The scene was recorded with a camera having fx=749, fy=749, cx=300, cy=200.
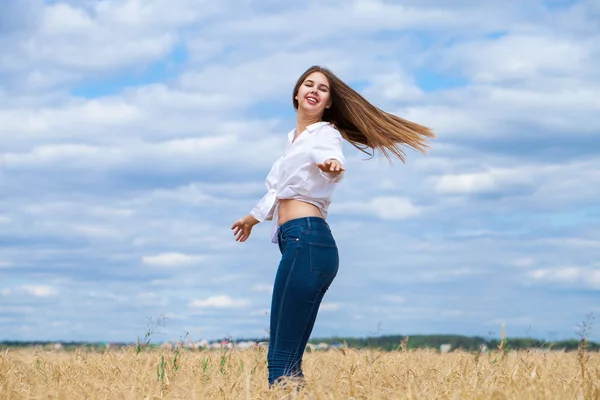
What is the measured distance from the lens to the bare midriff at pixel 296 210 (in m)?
5.43

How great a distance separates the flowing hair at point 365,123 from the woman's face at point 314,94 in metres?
0.07

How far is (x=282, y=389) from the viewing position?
199 inches

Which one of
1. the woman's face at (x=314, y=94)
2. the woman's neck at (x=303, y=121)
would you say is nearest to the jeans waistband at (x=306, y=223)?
the woman's neck at (x=303, y=121)

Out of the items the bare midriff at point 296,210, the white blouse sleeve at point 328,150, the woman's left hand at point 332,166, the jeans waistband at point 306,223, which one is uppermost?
the white blouse sleeve at point 328,150

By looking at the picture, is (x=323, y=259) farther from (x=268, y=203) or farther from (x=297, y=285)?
(x=268, y=203)

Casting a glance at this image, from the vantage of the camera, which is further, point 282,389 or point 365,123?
point 365,123

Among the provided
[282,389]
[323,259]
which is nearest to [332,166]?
[323,259]

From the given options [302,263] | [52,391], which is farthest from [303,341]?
[52,391]

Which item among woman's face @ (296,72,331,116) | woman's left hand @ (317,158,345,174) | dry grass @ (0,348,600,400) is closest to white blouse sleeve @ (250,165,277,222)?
woman's face @ (296,72,331,116)

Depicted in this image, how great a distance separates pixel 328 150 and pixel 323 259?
78cm

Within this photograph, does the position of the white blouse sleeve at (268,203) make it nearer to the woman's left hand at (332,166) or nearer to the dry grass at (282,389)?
the woman's left hand at (332,166)

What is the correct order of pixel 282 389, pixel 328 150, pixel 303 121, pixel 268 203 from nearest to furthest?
pixel 282 389 → pixel 328 150 → pixel 268 203 → pixel 303 121

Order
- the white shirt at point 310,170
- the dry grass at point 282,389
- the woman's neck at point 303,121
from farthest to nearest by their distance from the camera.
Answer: the woman's neck at point 303,121 → the white shirt at point 310,170 → the dry grass at point 282,389

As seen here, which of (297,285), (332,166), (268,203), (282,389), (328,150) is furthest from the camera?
(268,203)
